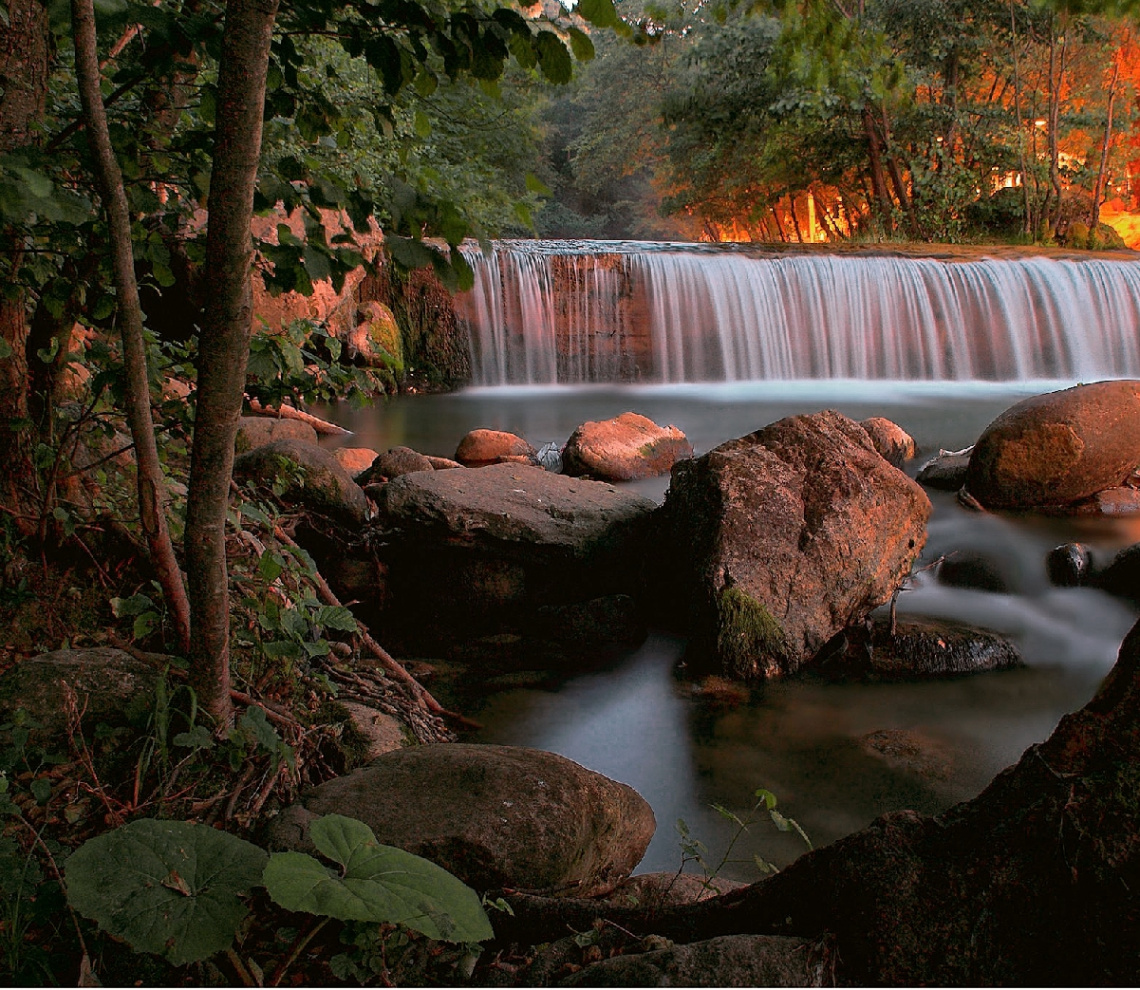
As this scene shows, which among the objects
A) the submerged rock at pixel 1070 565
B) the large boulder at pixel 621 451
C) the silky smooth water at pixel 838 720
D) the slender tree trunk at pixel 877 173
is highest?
the slender tree trunk at pixel 877 173

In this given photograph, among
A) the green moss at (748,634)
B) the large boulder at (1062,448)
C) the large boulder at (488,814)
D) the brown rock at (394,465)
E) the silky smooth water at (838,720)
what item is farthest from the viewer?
the brown rock at (394,465)

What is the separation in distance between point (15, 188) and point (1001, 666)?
4.87 meters

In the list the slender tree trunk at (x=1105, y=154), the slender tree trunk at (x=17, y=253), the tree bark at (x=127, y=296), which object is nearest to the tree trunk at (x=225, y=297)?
the tree bark at (x=127, y=296)

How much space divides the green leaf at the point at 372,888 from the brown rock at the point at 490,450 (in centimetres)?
691

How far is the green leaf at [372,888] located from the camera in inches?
50.0

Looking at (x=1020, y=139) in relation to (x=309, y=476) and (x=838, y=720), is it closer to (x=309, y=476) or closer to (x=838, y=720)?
(x=838, y=720)

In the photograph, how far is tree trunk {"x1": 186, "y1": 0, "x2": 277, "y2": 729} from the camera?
146 cm

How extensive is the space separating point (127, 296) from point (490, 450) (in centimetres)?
667

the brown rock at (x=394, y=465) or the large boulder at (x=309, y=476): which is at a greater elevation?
the large boulder at (x=309, y=476)

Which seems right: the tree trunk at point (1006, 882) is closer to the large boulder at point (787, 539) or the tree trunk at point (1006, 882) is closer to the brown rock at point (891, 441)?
the large boulder at point (787, 539)

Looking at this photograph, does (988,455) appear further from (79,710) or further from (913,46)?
(913,46)

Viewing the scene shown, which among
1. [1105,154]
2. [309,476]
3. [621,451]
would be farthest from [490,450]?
[1105,154]

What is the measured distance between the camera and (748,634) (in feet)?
14.2

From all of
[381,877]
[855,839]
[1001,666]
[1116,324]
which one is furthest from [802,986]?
[1116,324]
